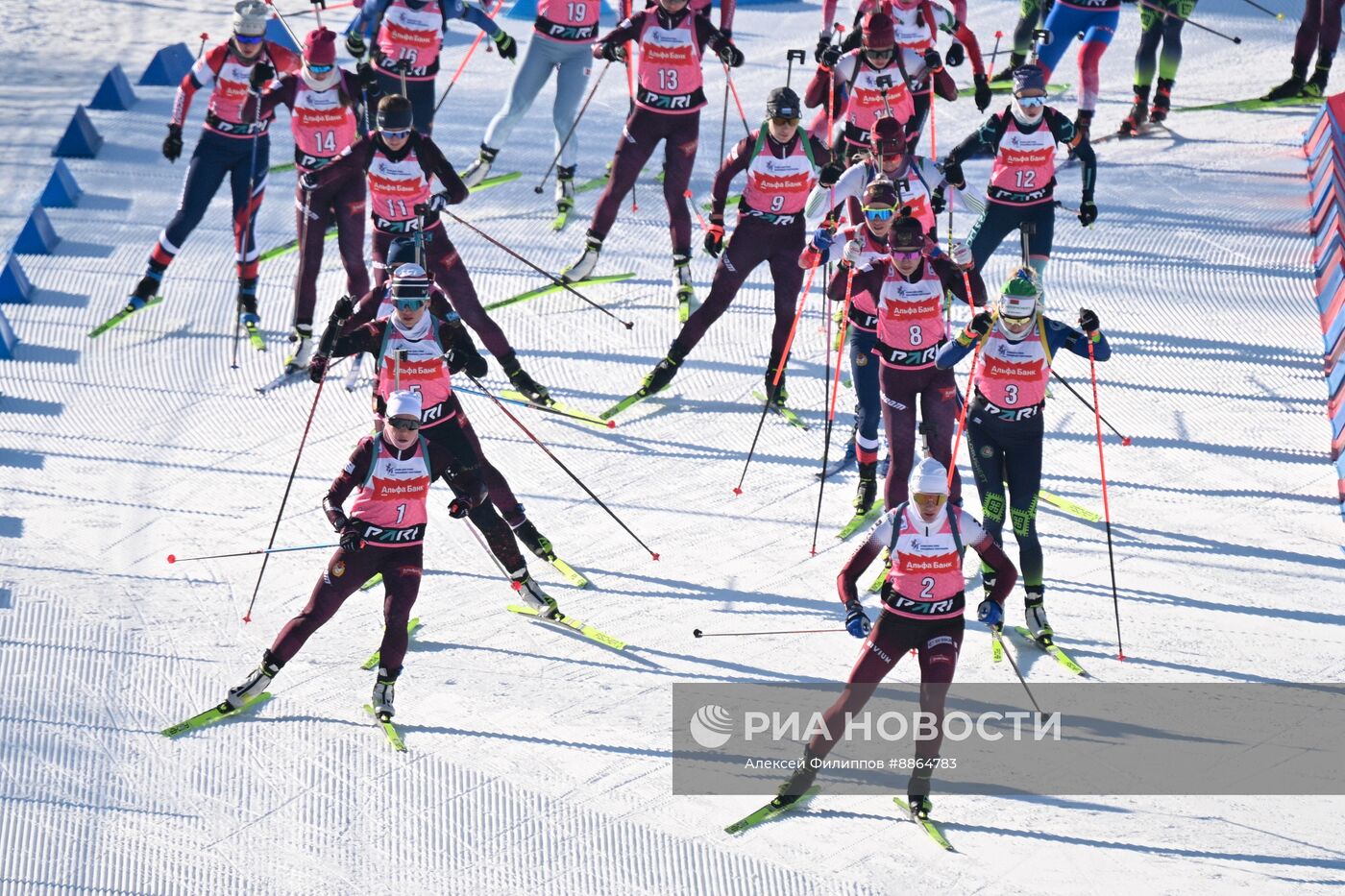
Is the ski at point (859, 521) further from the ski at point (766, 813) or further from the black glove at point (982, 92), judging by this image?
the black glove at point (982, 92)

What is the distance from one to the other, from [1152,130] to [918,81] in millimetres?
3238

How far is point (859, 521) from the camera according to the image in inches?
426

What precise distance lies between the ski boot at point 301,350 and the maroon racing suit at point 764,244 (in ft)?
7.83

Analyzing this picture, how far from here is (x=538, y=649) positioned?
9734 millimetres

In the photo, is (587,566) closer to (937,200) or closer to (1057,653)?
(1057,653)

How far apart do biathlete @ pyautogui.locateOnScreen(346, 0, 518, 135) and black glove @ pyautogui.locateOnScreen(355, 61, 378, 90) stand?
65 millimetres

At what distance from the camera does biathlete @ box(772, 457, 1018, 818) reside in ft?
27.5

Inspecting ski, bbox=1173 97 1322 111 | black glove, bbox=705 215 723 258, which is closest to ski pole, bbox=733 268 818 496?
black glove, bbox=705 215 723 258

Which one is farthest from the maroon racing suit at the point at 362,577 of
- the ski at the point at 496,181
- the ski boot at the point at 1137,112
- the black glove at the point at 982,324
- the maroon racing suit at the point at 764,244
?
the ski boot at the point at 1137,112

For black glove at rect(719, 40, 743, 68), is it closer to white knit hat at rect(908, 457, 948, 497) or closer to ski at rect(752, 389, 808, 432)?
ski at rect(752, 389, 808, 432)

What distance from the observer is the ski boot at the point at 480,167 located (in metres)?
14.1

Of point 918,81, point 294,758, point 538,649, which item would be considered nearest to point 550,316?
point 918,81

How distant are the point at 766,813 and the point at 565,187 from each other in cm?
629

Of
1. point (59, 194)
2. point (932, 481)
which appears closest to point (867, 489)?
point (932, 481)
